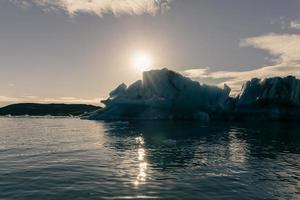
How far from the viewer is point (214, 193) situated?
16.5m

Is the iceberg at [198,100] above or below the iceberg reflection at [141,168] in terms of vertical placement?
above

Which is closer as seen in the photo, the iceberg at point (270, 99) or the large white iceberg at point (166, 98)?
the iceberg at point (270, 99)

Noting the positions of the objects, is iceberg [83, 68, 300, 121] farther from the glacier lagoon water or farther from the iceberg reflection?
the iceberg reflection

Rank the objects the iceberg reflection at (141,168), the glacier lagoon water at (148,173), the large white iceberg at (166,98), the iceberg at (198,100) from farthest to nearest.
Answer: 1. the large white iceberg at (166,98)
2. the iceberg at (198,100)
3. the iceberg reflection at (141,168)
4. the glacier lagoon water at (148,173)

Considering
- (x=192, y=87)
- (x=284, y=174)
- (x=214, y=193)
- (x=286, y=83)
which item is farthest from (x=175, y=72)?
(x=214, y=193)

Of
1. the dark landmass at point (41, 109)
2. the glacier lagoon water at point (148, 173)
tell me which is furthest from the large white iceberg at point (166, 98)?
the dark landmass at point (41, 109)

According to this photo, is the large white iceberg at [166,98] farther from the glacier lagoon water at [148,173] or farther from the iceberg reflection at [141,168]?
the iceberg reflection at [141,168]

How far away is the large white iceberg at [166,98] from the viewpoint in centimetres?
7875

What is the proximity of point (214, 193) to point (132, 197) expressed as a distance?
4.12 m

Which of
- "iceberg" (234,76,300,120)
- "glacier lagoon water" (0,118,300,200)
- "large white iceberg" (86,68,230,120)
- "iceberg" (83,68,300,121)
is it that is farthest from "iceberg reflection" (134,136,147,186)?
"iceberg" (234,76,300,120)

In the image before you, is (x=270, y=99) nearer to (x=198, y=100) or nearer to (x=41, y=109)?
(x=198, y=100)

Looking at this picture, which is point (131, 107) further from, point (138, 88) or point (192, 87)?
point (192, 87)

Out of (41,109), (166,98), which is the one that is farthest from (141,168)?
(41,109)

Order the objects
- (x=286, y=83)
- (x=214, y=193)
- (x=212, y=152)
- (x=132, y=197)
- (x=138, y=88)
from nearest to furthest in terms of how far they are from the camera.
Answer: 1. (x=132, y=197)
2. (x=214, y=193)
3. (x=212, y=152)
4. (x=286, y=83)
5. (x=138, y=88)
